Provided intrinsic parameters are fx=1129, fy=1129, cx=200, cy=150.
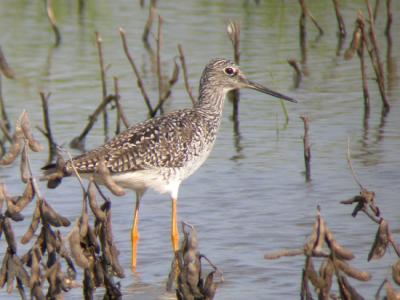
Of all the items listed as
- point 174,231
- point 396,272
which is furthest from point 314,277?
point 174,231

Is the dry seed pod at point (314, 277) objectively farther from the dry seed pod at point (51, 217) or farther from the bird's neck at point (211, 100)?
the bird's neck at point (211, 100)

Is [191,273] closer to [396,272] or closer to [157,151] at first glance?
[396,272]

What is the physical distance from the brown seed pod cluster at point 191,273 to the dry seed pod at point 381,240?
90 cm

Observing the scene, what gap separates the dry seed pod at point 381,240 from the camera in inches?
238

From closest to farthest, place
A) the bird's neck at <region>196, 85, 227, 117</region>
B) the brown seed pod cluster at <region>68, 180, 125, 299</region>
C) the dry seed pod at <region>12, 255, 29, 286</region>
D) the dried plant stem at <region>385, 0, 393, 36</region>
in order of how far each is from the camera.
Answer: the brown seed pod cluster at <region>68, 180, 125, 299</region>, the dry seed pod at <region>12, 255, 29, 286</region>, the bird's neck at <region>196, 85, 227, 117</region>, the dried plant stem at <region>385, 0, 393, 36</region>

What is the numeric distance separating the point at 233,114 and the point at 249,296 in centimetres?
508

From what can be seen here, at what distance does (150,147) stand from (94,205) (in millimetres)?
2527

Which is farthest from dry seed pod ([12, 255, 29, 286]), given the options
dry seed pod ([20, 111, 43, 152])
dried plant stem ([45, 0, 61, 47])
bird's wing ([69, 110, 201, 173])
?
dried plant stem ([45, 0, 61, 47])

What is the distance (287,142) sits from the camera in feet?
39.7

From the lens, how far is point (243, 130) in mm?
12531

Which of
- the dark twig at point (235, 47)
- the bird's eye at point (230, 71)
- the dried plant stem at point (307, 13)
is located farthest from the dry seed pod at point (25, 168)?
the dried plant stem at point (307, 13)

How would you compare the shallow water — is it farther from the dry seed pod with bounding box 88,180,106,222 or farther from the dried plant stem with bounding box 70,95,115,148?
the dry seed pod with bounding box 88,180,106,222

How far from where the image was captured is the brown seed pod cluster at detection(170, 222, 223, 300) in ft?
20.2

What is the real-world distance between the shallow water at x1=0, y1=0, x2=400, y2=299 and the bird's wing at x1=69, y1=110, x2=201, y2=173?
0.80 meters
